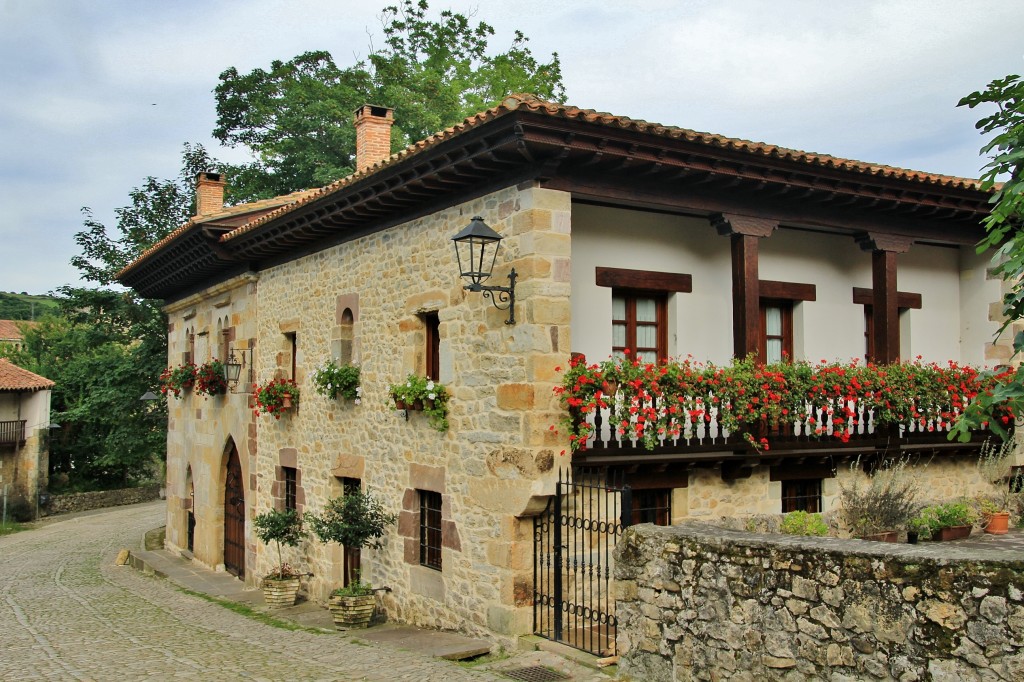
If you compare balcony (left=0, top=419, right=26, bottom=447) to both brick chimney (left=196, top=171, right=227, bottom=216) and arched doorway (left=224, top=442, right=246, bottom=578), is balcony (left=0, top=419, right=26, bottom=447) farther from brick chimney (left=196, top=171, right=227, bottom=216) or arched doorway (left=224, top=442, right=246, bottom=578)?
arched doorway (left=224, top=442, right=246, bottom=578)

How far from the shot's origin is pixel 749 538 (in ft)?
19.1

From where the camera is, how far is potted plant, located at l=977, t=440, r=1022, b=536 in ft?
36.3

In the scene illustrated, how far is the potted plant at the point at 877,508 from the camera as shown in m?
9.99

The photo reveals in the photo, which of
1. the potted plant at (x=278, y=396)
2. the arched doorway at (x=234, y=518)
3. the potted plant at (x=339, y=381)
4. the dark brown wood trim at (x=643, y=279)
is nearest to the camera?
the dark brown wood trim at (x=643, y=279)

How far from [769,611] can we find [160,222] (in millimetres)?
26741

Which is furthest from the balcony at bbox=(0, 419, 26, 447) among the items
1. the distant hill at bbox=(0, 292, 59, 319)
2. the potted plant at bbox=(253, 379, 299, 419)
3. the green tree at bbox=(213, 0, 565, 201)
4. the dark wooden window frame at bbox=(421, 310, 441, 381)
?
the distant hill at bbox=(0, 292, 59, 319)

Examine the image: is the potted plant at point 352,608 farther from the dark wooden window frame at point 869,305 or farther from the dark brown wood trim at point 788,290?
the dark wooden window frame at point 869,305

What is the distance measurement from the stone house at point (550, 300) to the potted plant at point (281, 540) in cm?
29

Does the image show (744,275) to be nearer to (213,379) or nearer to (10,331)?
(213,379)

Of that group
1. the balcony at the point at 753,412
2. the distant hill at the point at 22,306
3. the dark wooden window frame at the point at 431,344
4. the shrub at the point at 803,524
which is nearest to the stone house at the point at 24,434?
the dark wooden window frame at the point at 431,344

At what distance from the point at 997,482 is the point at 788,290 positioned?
4.02 metres

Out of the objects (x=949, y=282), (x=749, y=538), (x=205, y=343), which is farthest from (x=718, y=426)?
(x=205, y=343)

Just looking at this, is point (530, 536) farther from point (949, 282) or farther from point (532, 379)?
point (949, 282)

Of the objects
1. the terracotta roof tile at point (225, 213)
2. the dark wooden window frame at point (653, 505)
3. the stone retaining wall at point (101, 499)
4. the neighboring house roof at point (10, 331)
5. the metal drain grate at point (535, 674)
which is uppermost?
the neighboring house roof at point (10, 331)
